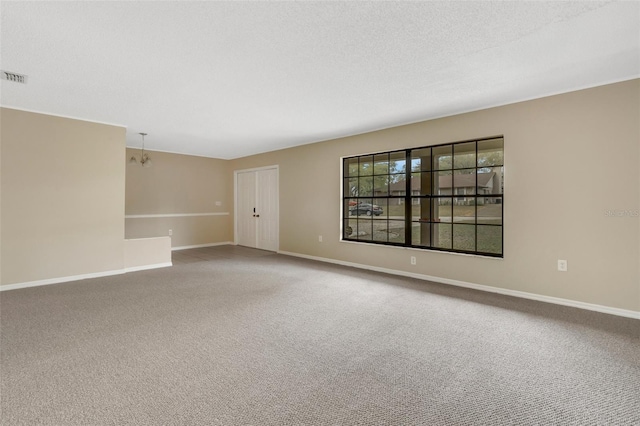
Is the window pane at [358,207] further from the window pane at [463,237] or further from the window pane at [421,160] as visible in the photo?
the window pane at [463,237]

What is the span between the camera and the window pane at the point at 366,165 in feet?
18.5

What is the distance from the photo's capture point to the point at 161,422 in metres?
1.60

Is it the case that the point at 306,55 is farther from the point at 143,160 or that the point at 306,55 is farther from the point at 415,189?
the point at 143,160

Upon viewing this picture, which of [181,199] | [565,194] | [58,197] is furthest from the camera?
[181,199]

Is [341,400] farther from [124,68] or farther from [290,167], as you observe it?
[290,167]

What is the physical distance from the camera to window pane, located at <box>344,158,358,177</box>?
5.86m

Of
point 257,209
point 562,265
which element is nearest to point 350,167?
point 257,209

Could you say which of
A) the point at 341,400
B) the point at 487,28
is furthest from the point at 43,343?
the point at 487,28

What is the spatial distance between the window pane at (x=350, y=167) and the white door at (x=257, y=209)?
206cm

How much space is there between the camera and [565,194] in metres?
3.42

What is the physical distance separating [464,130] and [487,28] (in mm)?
2190

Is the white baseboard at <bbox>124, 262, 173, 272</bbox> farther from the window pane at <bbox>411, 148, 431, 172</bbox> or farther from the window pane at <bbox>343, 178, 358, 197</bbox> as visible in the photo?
the window pane at <bbox>411, 148, 431, 172</bbox>

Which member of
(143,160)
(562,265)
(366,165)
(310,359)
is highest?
(143,160)

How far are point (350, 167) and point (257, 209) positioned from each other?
3.02 metres
